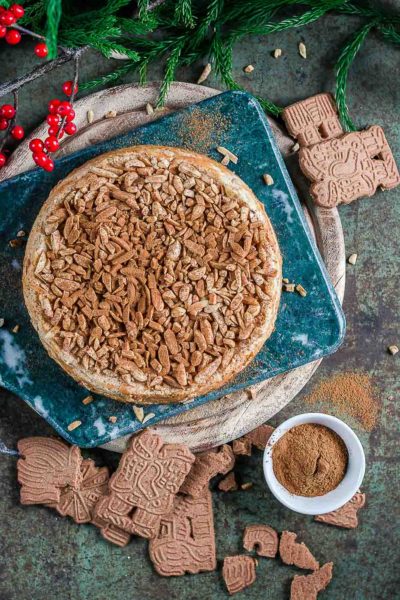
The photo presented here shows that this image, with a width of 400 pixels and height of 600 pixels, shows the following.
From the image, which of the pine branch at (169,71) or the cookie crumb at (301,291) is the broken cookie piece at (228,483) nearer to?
the cookie crumb at (301,291)

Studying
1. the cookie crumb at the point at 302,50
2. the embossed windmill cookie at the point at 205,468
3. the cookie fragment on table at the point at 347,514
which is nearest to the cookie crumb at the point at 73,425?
the embossed windmill cookie at the point at 205,468

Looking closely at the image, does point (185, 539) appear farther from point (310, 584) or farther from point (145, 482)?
point (310, 584)

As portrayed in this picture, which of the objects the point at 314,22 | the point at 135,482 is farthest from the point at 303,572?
the point at 314,22

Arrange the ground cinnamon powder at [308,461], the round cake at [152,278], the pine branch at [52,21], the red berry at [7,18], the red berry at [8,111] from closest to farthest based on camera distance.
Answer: the pine branch at [52,21], the red berry at [7,18], the round cake at [152,278], the red berry at [8,111], the ground cinnamon powder at [308,461]

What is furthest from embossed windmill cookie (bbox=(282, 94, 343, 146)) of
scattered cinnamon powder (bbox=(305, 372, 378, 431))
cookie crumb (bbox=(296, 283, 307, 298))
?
scattered cinnamon powder (bbox=(305, 372, 378, 431))

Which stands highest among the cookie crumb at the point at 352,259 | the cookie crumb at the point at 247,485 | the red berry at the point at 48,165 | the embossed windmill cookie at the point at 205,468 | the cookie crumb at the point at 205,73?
the red berry at the point at 48,165

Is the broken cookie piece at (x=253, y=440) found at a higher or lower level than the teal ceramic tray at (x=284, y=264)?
lower
